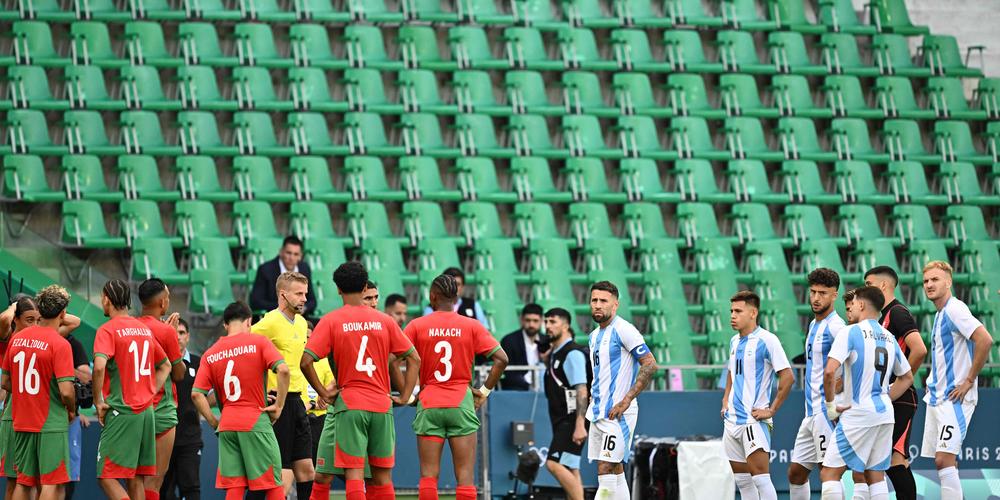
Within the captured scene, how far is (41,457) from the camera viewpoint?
959 cm

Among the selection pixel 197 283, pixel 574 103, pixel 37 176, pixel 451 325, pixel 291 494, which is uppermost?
pixel 574 103

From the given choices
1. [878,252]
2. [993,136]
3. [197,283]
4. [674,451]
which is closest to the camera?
[674,451]

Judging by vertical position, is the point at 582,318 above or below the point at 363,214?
below

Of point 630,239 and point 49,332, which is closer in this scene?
point 49,332

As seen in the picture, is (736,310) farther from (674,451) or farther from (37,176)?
(37,176)

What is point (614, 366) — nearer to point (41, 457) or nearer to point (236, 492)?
point (236, 492)

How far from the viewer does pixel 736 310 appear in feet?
33.8

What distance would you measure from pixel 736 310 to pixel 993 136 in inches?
434

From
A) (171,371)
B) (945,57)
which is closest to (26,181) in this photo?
(171,371)

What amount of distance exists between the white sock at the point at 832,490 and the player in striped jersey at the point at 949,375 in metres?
1.09

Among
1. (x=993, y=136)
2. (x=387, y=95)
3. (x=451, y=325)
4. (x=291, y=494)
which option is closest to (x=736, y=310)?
(x=451, y=325)

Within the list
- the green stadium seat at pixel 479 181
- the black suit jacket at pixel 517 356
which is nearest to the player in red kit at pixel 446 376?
the black suit jacket at pixel 517 356

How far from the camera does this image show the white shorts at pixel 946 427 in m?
10.1

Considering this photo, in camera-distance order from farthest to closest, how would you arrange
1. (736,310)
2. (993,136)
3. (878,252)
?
1. (993,136)
2. (878,252)
3. (736,310)
